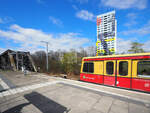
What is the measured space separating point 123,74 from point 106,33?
32.4 m

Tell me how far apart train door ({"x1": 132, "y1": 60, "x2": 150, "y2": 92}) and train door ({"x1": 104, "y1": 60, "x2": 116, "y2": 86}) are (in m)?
1.19

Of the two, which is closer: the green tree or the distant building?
the distant building

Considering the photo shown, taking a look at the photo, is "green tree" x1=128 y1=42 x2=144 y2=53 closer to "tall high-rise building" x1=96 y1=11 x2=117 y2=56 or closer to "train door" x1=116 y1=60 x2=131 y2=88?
"tall high-rise building" x1=96 y1=11 x2=117 y2=56

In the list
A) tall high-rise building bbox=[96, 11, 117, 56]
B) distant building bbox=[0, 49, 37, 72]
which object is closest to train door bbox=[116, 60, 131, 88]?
distant building bbox=[0, 49, 37, 72]

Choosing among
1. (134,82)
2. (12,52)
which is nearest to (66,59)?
(134,82)

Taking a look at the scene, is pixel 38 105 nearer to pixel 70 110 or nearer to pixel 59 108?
pixel 59 108

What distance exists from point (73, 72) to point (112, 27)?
107 ft

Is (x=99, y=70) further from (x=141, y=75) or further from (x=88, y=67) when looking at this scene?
(x=141, y=75)

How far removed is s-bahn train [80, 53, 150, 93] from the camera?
181 inches

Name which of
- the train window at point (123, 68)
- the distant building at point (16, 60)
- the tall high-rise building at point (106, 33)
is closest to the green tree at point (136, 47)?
the tall high-rise building at point (106, 33)

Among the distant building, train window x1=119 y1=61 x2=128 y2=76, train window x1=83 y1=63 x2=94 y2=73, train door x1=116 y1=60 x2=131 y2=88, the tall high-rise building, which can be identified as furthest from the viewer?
the tall high-rise building

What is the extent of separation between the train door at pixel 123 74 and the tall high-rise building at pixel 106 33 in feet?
70.1

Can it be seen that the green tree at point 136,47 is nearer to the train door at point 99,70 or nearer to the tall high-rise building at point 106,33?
the tall high-rise building at point 106,33

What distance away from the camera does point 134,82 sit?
15.9 feet
